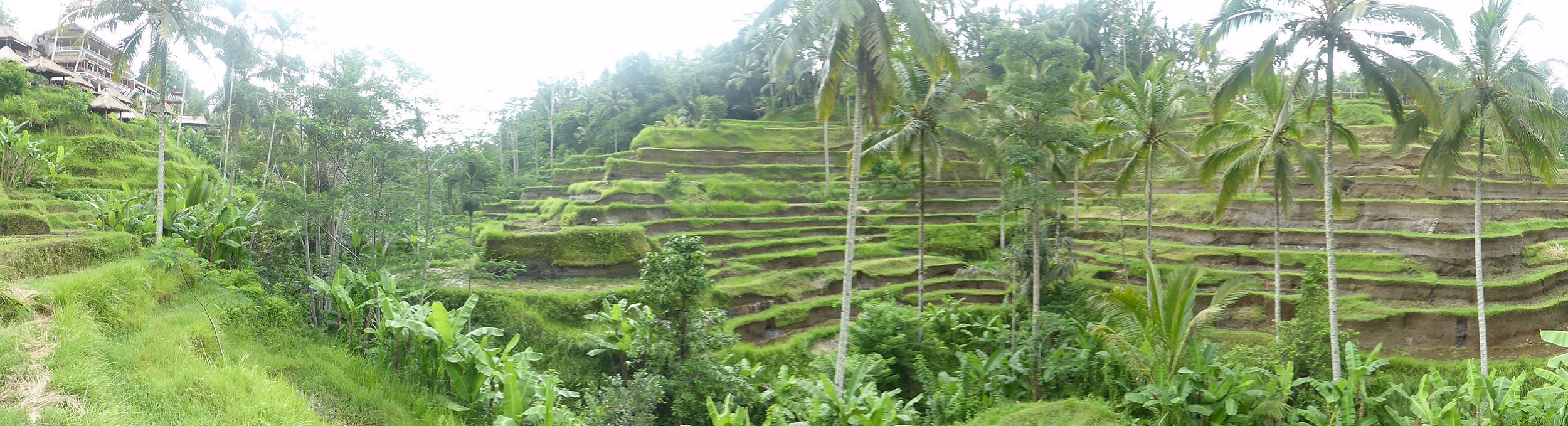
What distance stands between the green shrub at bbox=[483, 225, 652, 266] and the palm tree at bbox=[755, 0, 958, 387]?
1078cm

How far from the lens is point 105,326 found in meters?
9.23

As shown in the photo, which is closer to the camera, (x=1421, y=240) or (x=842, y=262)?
(x=1421, y=240)

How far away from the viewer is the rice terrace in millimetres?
10562

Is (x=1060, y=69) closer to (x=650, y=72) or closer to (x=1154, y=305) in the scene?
(x=1154, y=305)

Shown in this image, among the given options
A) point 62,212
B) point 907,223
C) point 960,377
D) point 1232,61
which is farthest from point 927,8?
point 62,212

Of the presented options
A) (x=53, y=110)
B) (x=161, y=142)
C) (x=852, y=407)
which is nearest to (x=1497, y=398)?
(x=852, y=407)

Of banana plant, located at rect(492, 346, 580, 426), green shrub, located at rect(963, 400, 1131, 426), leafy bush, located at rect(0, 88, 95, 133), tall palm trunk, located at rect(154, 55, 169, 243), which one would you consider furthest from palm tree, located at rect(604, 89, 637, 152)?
green shrub, located at rect(963, 400, 1131, 426)

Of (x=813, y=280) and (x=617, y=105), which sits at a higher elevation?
(x=617, y=105)

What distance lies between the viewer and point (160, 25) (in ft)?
44.0

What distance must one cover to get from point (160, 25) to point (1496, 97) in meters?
23.4

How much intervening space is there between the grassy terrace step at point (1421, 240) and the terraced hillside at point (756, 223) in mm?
6758

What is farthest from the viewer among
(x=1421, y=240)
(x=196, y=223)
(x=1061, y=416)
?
(x=1421, y=240)

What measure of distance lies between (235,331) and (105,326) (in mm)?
1856

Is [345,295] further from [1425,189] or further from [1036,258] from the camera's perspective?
[1425,189]
